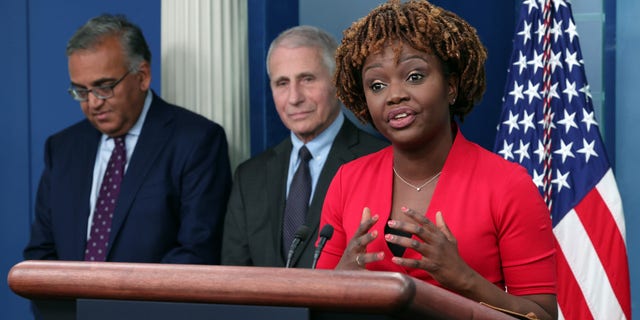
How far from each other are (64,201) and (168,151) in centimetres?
47

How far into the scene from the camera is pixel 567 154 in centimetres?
378

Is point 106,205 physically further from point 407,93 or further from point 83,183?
point 407,93

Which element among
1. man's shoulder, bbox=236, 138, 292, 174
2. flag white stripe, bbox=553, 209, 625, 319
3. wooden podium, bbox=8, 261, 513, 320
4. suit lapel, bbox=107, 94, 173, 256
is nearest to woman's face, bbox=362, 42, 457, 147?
wooden podium, bbox=8, 261, 513, 320

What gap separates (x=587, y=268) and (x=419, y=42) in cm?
161

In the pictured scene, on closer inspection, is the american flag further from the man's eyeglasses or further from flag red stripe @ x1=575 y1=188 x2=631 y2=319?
the man's eyeglasses

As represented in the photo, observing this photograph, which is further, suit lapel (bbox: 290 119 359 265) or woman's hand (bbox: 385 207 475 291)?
suit lapel (bbox: 290 119 359 265)

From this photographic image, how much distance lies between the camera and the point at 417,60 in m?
2.41

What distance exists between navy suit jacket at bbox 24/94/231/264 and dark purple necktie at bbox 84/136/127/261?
4 cm

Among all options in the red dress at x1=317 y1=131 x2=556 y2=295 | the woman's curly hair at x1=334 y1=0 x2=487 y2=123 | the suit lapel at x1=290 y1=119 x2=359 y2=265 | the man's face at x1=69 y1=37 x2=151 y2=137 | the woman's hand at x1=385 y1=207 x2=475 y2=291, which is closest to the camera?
the woman's hand at x1=385 y1=207 x2=475 y2=291

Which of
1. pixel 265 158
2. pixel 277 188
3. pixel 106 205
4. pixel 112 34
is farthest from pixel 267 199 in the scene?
pixel 112 34

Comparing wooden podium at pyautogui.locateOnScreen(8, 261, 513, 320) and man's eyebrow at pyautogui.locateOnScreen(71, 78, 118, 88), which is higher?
man's eyebrow at pyautogui.locateOnScreen(71, 78, 118, 88)

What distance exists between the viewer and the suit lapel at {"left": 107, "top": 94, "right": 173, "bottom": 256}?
Result: 405cm

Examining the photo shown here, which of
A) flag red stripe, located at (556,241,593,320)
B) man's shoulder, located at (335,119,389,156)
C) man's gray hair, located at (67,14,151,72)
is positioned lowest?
flag red stripe, located at (556,241,593,320)

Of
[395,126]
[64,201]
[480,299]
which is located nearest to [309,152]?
[64,201]
